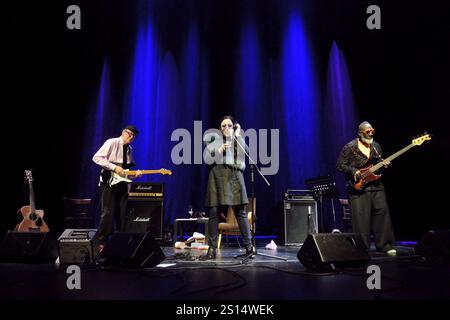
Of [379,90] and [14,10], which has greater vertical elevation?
[14,10]

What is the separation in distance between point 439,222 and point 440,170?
917mm

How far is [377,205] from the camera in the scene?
15.6 feet

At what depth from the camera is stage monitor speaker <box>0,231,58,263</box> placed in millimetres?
3729

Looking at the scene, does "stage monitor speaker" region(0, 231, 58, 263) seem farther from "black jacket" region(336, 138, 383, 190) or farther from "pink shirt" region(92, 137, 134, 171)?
"black jacket" region(336, 138, 383, 190)

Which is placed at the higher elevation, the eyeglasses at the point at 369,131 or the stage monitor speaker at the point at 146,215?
the eyeglasses at the point at 369,131

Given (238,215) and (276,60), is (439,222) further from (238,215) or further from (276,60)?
(276,60)

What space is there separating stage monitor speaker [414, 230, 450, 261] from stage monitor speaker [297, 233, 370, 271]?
1.17 metres

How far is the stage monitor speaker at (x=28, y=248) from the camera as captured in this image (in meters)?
3.73

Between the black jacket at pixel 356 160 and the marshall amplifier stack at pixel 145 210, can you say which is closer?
the black jacket at pixel 356 160

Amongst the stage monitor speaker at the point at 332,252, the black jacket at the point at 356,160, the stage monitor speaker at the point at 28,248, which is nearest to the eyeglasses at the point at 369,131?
the black jacket at the point at 356,160

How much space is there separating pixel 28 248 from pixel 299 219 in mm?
4373

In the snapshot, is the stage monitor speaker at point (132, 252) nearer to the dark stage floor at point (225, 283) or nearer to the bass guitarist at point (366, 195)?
the dark stage floor at point (225, 283)

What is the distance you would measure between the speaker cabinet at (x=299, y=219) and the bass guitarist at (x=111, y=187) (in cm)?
300
